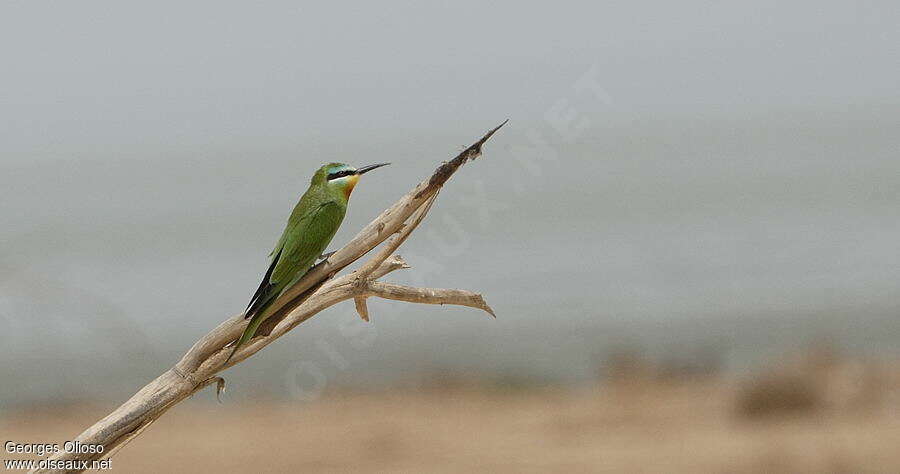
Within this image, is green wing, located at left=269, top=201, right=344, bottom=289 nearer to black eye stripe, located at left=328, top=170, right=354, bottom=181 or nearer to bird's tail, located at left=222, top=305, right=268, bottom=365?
black eye stripe, located at left=328, top=170, right=354, bottom=181

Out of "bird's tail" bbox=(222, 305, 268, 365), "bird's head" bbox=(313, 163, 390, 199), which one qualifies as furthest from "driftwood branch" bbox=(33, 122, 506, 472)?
"bird's head" bbox=(313, 163, 390, 199)

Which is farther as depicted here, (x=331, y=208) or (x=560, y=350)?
(x=560, y=350)

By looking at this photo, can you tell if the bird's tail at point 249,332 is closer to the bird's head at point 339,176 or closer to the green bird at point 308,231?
the green bird at point 308,231

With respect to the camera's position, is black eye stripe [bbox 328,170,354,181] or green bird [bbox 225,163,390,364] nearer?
green bird [bbox 225,163,390,364]

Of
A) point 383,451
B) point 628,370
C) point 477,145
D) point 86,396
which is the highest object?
point 86,396

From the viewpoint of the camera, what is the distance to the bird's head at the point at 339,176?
2201mm

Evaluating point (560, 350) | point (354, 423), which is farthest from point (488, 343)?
point (354, 423)

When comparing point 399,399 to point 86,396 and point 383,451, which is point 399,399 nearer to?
point 383,451

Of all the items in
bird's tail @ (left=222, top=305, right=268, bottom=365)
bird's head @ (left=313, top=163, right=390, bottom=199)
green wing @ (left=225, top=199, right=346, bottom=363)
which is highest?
bird's head @ (left=313, top=163, right=390, bottom=199)

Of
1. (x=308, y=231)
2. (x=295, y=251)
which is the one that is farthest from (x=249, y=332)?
(x=308, y=231)

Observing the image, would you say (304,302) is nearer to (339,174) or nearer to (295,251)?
(295,251)

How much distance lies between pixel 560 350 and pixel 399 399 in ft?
10.6

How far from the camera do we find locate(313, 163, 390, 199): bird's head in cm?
220

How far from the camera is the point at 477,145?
162 cm
